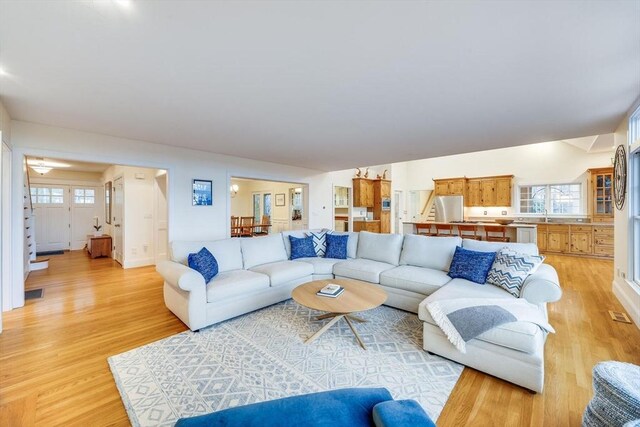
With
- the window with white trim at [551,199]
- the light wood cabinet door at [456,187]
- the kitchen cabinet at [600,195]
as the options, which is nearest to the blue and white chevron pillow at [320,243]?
the light wood cabinet door at [456,187]

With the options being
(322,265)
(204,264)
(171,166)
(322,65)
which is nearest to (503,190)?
(322,265)

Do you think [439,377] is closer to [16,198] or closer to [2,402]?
[2,402]

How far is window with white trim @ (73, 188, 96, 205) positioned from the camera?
8023 millimetres

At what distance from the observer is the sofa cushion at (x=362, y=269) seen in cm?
352

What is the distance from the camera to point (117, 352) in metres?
2.42

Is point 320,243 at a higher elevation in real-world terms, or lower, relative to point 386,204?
lower

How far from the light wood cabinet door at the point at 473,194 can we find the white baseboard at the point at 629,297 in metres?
5.18

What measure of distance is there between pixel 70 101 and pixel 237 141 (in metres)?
1.97

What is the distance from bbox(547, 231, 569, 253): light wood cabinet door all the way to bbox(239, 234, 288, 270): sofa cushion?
23.9ft

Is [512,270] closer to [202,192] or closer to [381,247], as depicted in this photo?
[381,247]

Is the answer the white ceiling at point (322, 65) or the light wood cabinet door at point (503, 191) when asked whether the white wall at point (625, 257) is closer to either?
the white ceiling at point (322, 65)

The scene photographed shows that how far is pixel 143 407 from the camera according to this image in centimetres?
175

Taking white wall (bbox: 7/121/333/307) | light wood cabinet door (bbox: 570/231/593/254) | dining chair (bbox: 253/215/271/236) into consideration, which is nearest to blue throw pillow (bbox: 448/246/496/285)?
white wall (bbox: 7/121/333/307)

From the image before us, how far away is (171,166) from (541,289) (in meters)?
5.25
